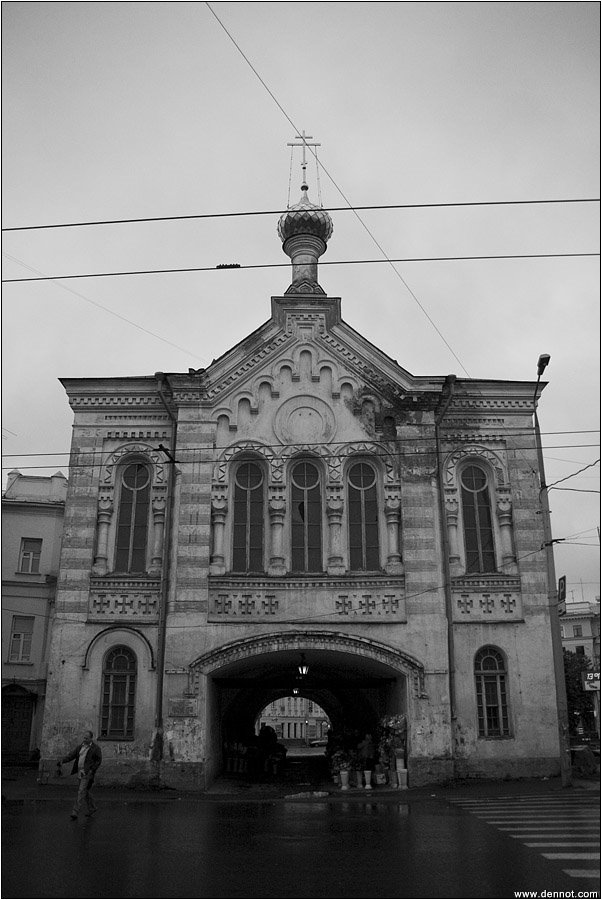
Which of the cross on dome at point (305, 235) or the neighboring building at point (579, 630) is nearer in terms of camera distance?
the cross on dome at point (305, 235)

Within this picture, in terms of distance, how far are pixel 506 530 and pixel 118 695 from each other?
1198 centimetres

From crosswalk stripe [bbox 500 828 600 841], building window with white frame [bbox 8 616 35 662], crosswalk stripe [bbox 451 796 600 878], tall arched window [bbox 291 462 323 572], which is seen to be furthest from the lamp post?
building window with white frame [bbox 8 616 35 662]

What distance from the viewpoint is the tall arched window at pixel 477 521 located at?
76.2ft

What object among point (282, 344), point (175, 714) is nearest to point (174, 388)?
point (282, 344)

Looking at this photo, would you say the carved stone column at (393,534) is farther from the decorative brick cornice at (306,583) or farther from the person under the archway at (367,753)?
the person under the archway at (367,753)

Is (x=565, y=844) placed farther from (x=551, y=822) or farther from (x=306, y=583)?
(x=306, y=583)


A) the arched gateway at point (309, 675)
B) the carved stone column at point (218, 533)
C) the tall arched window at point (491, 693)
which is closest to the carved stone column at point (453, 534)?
the tall arched window at point (491, 693)

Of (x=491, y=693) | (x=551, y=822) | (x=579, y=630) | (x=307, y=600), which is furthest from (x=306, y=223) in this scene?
(x=579, y=630)

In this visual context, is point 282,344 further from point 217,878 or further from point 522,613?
point 217,878

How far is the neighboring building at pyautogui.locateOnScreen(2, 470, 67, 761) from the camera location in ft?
103

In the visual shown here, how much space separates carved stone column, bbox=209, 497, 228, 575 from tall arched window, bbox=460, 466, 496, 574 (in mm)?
7077

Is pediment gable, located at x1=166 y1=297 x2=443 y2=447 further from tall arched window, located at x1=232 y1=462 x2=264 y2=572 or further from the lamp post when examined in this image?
the lamp post

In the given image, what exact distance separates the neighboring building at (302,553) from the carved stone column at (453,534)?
0.06 m

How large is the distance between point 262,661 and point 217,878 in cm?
1325
